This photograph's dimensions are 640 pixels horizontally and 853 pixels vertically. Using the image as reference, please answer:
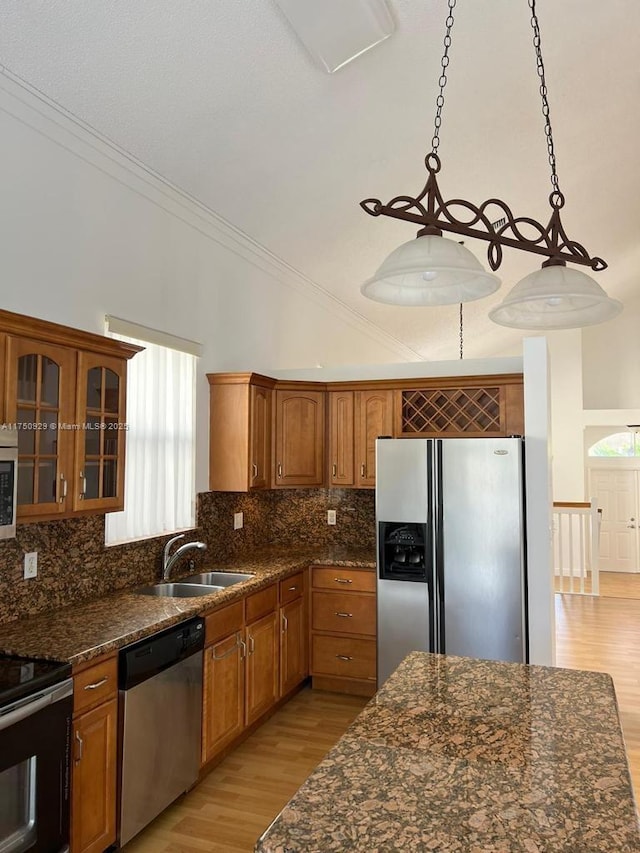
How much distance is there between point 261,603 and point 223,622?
467 mm

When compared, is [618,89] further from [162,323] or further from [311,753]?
[311,753]

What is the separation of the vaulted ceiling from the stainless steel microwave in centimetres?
164

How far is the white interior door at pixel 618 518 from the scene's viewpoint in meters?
10.1

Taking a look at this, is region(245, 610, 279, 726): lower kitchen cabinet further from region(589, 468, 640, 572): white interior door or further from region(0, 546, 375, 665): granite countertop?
region(589, 468, 640, 572): white interior door

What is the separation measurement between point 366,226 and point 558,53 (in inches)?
72.9

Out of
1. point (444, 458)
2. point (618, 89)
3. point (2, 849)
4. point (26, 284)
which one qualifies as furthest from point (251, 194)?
point (2, 849)

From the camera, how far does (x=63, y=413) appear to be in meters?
2.61

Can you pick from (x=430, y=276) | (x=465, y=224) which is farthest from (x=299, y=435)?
(x=465, y=224)

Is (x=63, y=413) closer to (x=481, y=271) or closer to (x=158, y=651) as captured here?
(x=158, y=651)

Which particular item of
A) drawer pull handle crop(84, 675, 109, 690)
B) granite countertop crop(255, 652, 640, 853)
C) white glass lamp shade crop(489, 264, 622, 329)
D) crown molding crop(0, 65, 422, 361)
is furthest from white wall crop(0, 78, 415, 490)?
granite countertop crop(255, 652, 640, 853)

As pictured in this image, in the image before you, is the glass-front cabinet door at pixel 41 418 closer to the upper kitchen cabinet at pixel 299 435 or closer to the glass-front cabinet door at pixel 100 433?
the glass-front cabinet door at pixel 100 433

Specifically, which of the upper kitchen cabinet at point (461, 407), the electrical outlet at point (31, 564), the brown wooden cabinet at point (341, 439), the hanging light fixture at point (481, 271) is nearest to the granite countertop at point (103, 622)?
the electrical outlet at point (31, 564)

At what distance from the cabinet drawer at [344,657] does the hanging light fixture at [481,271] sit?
272 centimetres

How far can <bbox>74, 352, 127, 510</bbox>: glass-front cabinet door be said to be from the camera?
2.70 metres
